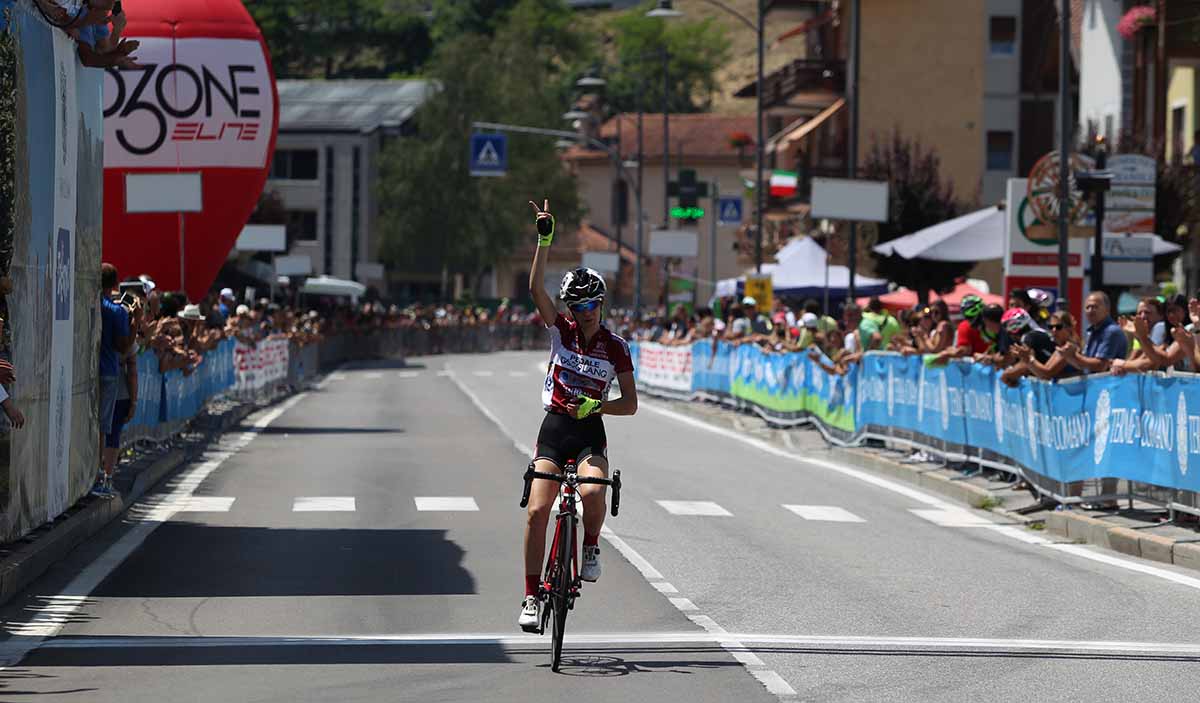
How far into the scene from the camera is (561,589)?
9.97 meters

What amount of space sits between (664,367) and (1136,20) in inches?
460

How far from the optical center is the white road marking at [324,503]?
18.5 m

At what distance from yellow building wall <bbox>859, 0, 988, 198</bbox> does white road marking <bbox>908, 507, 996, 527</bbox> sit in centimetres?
4673

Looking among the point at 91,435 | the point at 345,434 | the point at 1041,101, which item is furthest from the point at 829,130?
the point at 91,435

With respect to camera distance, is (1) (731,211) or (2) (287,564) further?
(1) (731,211)

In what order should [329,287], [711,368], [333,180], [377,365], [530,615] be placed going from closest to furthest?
1. [530,615]
2. [711,368]
3. [377,365]
4. [329,287]
5. [333,180]

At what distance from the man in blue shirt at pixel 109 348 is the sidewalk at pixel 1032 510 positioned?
7.31 metres

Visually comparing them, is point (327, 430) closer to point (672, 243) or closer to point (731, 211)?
point (672, 243)

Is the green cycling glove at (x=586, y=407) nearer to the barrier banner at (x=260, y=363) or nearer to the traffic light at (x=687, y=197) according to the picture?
the barrier banner at (x=260, y=363)

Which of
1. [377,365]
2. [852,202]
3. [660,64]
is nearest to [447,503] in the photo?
[852,202]

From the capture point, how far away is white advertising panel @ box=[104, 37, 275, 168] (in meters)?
29.2

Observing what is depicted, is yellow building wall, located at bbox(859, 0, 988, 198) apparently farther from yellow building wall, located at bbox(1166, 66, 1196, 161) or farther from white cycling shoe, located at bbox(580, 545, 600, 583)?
white cycling shoe, located at bbox(580, 545, 600, 583)

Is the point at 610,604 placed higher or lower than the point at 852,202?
lower

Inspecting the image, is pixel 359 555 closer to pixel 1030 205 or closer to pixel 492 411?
pixel 1030 205
